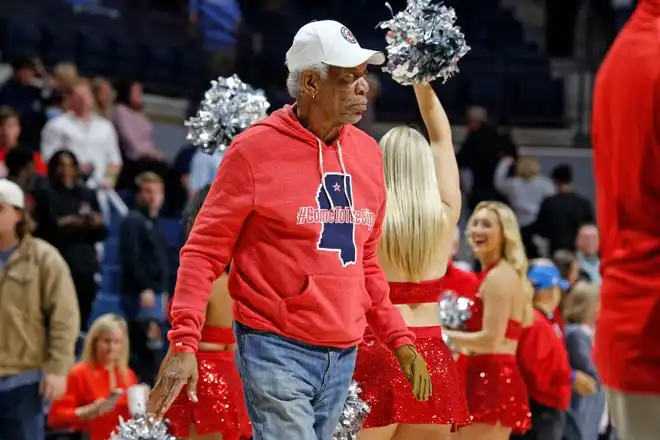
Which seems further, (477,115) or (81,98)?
(477,115)

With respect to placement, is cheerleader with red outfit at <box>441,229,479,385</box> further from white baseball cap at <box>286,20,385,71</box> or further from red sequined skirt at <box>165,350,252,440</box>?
white baseball cap at <box>286,20,385,71</box>

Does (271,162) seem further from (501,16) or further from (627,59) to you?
(501,16)

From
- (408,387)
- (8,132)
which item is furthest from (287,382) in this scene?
(8,132)

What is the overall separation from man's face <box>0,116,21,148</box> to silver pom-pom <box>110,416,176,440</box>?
459cm

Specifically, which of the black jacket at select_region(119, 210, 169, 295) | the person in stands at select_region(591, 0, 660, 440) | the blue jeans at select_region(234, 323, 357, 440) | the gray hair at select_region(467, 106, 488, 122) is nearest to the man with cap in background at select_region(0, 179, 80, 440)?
the black jacket at select_region(119, 210, 169, 295)

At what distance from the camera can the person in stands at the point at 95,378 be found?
7809 millimetres

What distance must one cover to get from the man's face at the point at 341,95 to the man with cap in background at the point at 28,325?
11.3 ft

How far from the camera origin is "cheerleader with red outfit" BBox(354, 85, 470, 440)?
518 centimetres

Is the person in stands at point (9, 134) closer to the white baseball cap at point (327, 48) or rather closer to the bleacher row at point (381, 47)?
the bleacher row at point (381, 47)

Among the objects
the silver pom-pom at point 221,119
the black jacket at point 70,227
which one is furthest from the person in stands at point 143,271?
the silver pom-pom at point 221,119

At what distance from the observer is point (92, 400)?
7.91m

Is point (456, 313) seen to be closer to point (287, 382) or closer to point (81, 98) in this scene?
point (287, 382)

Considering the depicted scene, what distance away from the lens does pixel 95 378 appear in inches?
313

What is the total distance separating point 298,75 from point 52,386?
346 centimetres
